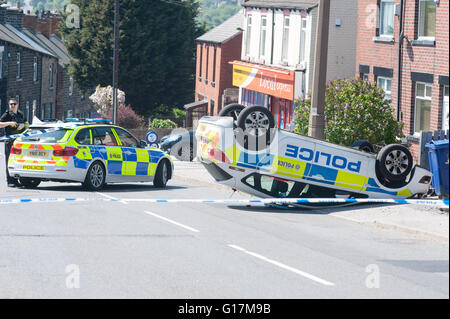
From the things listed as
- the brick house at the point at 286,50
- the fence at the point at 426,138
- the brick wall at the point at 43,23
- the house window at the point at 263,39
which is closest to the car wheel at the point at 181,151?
the brick house at the point at 286,50

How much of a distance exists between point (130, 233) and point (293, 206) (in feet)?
15.9

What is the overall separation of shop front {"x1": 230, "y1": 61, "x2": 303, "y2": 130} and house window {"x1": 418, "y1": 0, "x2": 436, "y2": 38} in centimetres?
1095

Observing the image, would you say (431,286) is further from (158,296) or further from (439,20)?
(439,20)

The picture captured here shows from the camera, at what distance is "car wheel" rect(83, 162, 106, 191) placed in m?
19.8

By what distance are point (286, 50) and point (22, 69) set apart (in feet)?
102

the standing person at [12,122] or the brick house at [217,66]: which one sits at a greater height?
the brick house at [217,66]

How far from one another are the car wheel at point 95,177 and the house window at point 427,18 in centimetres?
1051

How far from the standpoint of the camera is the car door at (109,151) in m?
20.1

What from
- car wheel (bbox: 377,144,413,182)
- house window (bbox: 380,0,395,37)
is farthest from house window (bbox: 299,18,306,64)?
car wheel (bbox: 377,144,413,182)

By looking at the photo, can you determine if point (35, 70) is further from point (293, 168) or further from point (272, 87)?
point (293, 168)

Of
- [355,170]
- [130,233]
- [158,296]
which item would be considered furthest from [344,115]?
[158,296]

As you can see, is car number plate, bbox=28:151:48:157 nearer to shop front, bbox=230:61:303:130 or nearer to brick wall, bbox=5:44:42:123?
shop front, bbox=230:61:303:130

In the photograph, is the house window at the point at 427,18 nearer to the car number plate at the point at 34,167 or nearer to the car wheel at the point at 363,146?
the car wheel at the point at 363,146

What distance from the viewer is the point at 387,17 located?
27.5 metres
